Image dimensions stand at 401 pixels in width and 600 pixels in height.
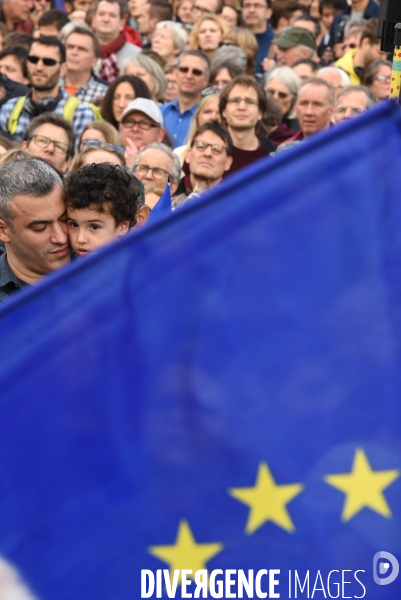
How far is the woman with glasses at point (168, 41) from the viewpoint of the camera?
11.6m

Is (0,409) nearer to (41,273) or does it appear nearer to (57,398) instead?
(57,398)

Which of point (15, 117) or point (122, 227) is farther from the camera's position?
point (15, 117)

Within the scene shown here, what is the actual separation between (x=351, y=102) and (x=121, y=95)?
1.70 m

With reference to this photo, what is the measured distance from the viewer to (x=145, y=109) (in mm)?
8164

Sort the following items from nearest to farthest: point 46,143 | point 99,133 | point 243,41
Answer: point 46,143 < point 99,133 < point 243,41

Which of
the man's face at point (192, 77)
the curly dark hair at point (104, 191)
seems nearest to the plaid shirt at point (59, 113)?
the man's face at point (192, 77)

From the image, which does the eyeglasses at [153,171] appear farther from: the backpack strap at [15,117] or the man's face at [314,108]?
the backpack strap at [15,117]

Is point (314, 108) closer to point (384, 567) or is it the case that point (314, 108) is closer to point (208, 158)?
point (208, 158)

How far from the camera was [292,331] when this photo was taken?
1.66 metres

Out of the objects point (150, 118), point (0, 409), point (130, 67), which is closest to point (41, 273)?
point (0, 409)

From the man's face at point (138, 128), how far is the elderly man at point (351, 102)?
1.39 metres

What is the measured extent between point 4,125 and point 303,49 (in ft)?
12.7

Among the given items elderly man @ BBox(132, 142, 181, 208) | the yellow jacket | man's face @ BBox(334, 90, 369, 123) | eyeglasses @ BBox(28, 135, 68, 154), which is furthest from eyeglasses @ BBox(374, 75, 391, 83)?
eyeglasses @ BBox(28, 135, 68, 154)

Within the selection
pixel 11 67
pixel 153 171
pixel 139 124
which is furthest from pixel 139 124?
pixel 11 67
